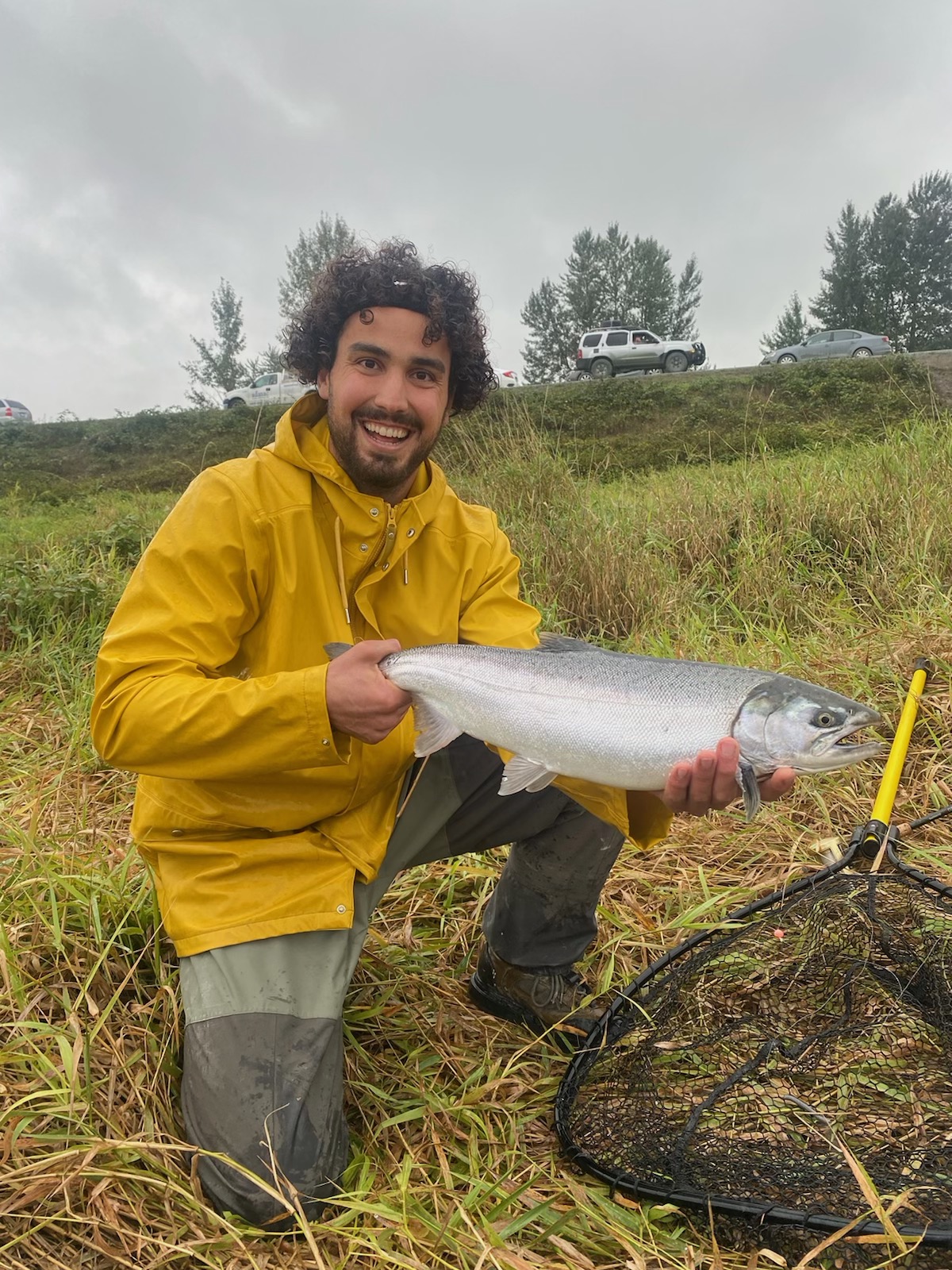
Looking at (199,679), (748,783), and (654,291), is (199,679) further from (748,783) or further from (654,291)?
(654,291)

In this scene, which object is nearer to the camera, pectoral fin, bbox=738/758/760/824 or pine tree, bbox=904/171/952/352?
pectoral fin, bbox=738/758/760/824

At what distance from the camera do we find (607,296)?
A: 65.8 m

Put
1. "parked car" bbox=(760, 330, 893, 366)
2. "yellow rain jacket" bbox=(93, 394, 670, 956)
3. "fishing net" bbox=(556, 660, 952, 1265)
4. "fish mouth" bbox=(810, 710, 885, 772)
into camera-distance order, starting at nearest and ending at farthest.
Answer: "fishing net" bbox=(556, 660, 952, 1265) → "fish mouth" bbox=(810, 710, 885, 772) → "yellow rain jacket" bbox=(93, 394, 670, 956) → "parked car" bbox=(760, 330, 893, 366)

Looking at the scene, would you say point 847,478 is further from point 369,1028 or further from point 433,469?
point 369,1028

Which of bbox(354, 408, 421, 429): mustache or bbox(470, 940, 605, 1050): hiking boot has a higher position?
bbox(354, 408, 421, 429): mustache

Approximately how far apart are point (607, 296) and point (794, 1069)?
7039 centimetres

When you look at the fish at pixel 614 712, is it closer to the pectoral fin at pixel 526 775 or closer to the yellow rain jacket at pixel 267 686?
the pectoral fin at pixel 526 775

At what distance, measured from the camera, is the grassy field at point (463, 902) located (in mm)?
1869

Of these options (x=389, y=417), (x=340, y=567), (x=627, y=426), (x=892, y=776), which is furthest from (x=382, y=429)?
(x=627, y=426)

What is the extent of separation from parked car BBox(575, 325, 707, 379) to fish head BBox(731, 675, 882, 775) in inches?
1063

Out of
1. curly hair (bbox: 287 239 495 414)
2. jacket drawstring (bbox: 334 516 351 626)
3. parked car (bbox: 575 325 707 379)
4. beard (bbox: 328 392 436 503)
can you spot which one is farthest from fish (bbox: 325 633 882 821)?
parked car (bbox: 575 325 707 379)

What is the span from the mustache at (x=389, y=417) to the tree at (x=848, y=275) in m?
61.5

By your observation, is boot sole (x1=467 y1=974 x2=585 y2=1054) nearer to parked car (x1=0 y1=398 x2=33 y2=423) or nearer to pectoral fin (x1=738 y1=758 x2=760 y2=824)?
pectoral fin (x1=738 y1=758 x2=760 y2=824)

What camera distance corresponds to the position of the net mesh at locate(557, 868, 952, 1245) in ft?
5.94
